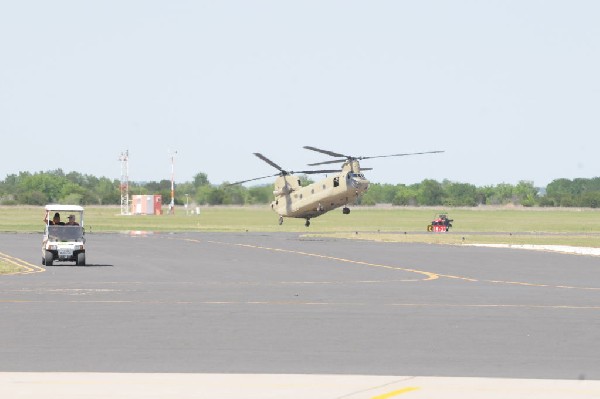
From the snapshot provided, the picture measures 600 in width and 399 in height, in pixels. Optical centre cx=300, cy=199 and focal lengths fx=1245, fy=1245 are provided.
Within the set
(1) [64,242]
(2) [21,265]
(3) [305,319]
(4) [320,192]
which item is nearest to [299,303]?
(3) [305,319]

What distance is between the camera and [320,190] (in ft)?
310

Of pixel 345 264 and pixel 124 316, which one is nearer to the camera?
pixel 124 316

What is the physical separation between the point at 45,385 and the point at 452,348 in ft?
26.9

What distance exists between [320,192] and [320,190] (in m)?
0.20

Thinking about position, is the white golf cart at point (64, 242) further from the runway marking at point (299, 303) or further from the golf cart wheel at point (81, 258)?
the runway marking at point (299, 303)

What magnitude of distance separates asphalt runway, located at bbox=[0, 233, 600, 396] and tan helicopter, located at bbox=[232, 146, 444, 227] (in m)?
36.6

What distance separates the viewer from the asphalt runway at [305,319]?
1912 cm

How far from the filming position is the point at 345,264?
5441 centimetres

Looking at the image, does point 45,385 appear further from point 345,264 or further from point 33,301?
point 345,264

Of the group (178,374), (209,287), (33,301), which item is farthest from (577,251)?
(178,374)

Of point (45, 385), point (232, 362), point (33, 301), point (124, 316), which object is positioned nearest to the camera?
point (45, 385)

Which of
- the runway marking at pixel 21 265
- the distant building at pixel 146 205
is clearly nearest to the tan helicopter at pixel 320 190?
the runway marking at pixel 21 265

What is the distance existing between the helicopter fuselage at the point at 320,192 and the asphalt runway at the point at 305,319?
3655cm

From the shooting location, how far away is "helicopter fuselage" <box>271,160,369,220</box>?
297 ft
